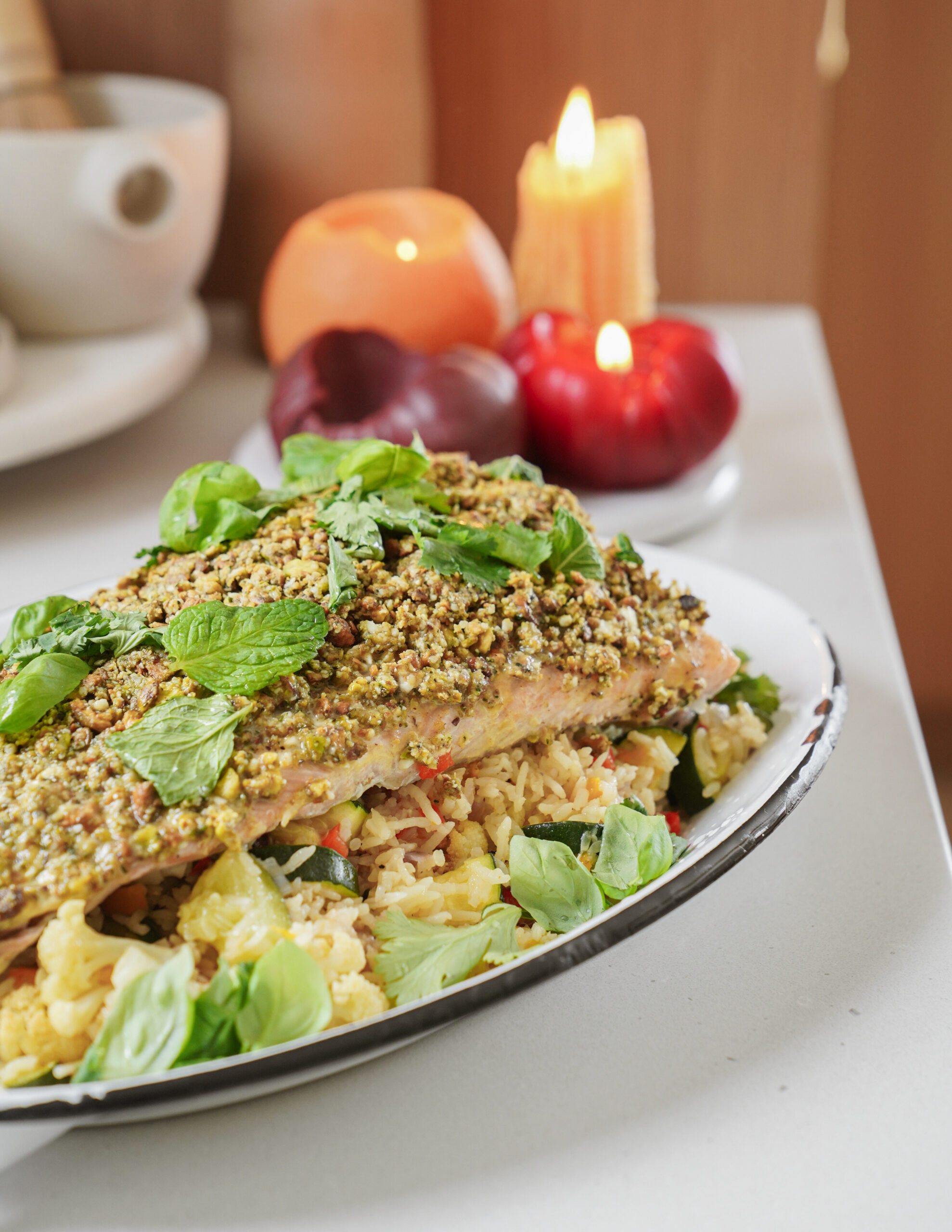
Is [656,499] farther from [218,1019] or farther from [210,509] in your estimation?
[218,1019]

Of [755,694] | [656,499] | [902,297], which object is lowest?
[902,297]

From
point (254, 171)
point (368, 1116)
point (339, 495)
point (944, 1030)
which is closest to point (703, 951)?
A: point (944, 1030)

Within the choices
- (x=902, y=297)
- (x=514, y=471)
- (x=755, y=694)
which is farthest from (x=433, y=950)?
(x=902, y=297)

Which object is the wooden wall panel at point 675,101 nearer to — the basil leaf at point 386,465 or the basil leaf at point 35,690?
the basil leaf at point 386,465

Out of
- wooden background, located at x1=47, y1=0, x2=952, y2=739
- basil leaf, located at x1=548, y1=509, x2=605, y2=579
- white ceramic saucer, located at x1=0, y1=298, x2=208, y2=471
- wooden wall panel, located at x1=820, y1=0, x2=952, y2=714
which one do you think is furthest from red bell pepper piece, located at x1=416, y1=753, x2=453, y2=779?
wooden wall panel, located at x1=820, y1=0, x2=952, y2=714

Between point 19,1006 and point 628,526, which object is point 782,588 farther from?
point 19,1006

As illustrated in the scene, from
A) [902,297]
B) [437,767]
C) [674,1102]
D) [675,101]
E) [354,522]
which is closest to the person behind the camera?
[674,1102]

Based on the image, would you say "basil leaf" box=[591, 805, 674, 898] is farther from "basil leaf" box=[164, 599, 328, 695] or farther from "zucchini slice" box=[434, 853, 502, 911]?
"basil leaf" box=[164, 599, 328, 695]
